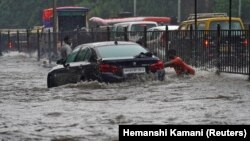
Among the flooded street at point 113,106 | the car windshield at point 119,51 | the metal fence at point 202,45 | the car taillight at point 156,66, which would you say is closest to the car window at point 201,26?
the metal fence at point 202,45

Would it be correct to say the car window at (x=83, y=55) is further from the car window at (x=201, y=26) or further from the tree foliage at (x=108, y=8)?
the tree foliage at (x=108, y=8)

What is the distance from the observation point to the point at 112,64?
1550cm

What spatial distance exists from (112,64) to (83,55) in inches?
63.7

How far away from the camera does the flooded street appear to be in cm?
1000

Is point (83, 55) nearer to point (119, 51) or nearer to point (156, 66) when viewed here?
point (119, 51)

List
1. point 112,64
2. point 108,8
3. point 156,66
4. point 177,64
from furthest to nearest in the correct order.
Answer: point 108,8 → point 177,64 → point 156,66 → point 112,64

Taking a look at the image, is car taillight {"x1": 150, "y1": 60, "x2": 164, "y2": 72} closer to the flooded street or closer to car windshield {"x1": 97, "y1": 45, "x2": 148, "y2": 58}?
the flooded street

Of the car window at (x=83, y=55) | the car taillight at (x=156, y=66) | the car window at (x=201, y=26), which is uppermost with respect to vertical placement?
the car window at (x=201, y=26)

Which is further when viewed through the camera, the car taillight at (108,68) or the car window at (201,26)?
the car window at (201,26)

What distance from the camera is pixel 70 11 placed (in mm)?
42125

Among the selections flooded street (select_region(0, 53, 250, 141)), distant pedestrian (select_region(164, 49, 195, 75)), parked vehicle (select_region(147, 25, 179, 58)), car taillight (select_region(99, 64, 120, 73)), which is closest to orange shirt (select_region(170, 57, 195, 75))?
distant pedestrian (select_region(164, 49, 195, 75))

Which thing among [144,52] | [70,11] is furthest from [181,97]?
[70,11]

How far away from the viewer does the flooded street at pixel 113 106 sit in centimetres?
1000

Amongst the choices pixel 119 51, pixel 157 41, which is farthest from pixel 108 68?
pixel 157 41
